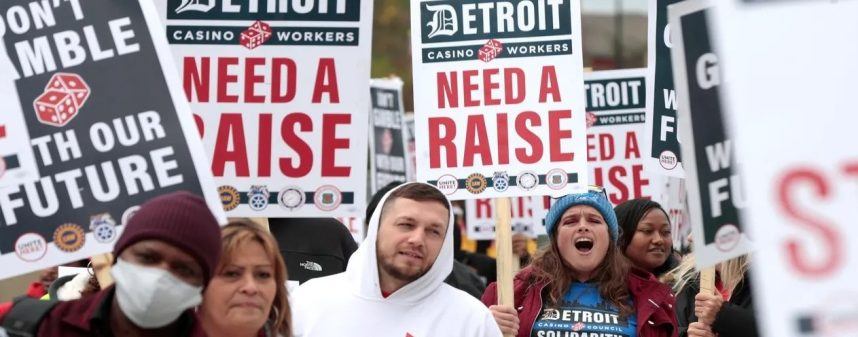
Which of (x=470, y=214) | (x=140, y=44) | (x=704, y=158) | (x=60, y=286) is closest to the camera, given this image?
(x=704, y=158)

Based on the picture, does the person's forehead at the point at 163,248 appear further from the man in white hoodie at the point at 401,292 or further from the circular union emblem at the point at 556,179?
the circular union emblem at the point at 556,179

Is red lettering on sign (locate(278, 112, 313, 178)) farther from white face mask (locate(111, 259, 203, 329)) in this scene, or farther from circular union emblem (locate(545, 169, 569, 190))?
white face mask (locate(111, 259, 203, 329))

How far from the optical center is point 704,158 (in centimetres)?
489

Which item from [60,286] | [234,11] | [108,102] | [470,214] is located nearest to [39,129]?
[108,102]

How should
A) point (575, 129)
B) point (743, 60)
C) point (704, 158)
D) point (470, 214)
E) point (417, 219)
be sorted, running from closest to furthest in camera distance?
point (743, 60) → point (704, 158) → point (417, 219) → point (575, 129) → point (470, 214)

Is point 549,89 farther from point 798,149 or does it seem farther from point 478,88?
point 798,149

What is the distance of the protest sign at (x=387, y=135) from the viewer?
579 inches

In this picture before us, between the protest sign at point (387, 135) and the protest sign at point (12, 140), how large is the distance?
31.4ft

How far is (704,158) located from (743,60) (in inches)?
80.3

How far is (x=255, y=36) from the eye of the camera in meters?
6.88

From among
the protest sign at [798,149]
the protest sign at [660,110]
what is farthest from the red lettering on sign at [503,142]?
the protest sign at [798,149]

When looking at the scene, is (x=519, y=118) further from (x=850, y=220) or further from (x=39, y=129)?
(x=850, y=220)

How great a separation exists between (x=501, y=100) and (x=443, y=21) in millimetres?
591

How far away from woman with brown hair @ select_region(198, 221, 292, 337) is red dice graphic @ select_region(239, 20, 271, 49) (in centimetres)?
230
